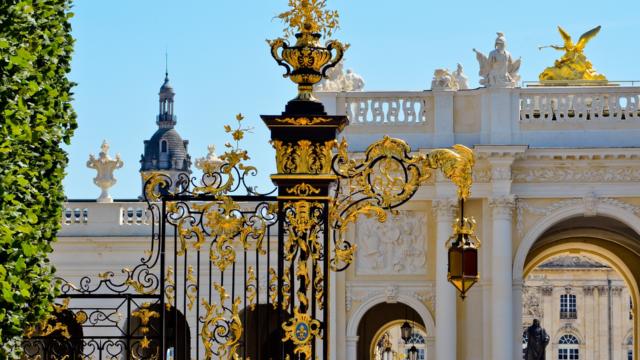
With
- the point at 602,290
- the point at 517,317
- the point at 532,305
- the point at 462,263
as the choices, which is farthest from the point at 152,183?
the point at 602,290

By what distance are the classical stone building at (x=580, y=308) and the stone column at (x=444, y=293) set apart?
6667 cm

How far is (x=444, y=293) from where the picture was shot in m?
41.6

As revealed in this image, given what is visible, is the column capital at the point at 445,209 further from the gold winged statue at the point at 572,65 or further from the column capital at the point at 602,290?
the column capital at the point at 602,290

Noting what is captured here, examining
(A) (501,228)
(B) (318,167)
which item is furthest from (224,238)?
(A) (501,228)

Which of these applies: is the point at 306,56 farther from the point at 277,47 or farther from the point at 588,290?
the point at 588,290

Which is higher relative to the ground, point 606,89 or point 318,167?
point 606,89

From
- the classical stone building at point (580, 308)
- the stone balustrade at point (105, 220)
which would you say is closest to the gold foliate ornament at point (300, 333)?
the stone balustrade at point (105, 220)

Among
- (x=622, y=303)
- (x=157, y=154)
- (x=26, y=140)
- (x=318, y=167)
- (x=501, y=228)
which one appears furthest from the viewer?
(x=157, y=154)

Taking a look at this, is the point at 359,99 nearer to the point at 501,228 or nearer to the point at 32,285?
the point at 501,228

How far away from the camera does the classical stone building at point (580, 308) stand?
107625 mm

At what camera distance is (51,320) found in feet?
70.0

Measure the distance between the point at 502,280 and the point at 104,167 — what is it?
10577 mm

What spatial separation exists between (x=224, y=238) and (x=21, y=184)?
2267 millimetres

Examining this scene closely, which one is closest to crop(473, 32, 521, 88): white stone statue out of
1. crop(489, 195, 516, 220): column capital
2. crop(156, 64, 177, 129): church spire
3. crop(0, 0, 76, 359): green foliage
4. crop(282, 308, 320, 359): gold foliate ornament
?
crop(489, 195, 516, 220): column capital
